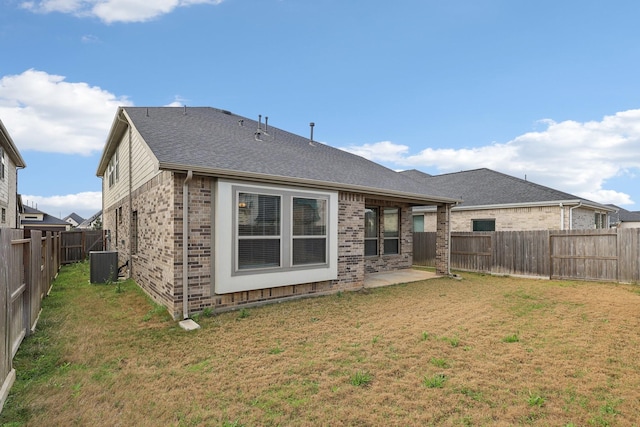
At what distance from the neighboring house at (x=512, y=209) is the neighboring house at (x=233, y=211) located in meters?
5.27

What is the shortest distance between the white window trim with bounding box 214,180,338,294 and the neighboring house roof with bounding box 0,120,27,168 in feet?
37.6

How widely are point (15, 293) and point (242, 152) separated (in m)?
4.94

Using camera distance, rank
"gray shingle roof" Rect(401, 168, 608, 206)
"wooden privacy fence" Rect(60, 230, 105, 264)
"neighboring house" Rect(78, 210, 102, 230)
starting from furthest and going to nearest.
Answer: "neighboring house" Rect(78, 210, 102, 230) → "wooden privacy fence" Rect(60, 230, 105, 264) → "gray shingle roof" Rect(401, 168, 608, 206)

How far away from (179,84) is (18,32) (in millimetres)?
4642

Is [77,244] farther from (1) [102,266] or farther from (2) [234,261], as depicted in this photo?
(2) [234,261]

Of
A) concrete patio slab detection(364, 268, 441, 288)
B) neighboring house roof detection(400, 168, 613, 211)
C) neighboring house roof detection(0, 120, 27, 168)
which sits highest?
neighboring house roof detection(0, 120, 27, 168)

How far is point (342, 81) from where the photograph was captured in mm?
15281

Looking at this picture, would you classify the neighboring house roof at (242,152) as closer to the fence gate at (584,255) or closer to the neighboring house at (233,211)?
the neighboring house at (233,211)

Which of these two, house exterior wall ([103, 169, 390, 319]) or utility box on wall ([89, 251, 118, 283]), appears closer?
house exterior wall ([103, 169, 390, 319])

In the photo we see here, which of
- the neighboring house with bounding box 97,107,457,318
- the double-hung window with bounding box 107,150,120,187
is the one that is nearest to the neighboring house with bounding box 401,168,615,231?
the neighboring house with bounding box 97,107,457,318

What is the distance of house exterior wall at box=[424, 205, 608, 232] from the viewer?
1310 centimetres

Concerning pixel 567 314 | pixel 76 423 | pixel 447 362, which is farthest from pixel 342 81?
pixel 76 423

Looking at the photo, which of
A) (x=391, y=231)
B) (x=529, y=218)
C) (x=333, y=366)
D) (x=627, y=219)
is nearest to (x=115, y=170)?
(x=391, y=231)

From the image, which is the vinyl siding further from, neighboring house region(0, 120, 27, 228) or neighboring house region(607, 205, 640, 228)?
neighboring house region(607, 205, 640, 228)
